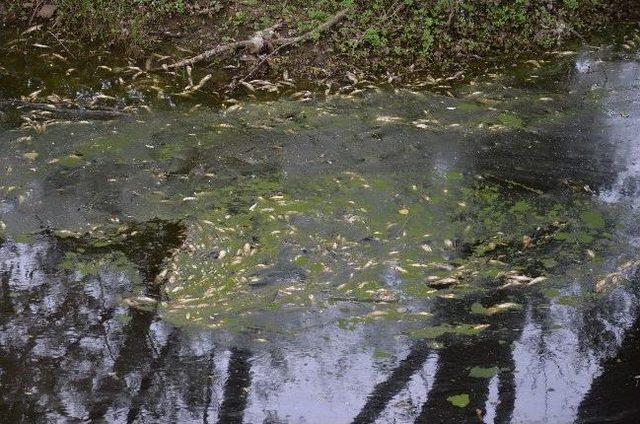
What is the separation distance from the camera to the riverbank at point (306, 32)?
9.42 meters

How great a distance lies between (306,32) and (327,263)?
4.66 meters

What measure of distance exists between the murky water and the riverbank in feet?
3.18

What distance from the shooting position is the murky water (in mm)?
4898

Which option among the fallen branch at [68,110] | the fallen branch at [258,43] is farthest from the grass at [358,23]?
the fallen branch at [68,110]

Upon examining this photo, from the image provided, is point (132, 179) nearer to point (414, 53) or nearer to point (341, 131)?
point (341, 131)

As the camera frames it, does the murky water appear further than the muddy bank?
No

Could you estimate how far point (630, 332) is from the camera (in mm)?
5449

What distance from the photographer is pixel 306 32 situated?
9812mm

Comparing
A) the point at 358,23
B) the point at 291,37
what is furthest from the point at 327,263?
the point at 358,23

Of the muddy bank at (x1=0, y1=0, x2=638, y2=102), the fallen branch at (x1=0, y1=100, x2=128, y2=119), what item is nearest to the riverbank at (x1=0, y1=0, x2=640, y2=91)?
the muddy bank at (x1=0, y1=0, x2=638, y2=102)

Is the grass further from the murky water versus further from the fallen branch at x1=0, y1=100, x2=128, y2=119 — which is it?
the fallen branch at x1=0, y1=100, x2=128, y2=119

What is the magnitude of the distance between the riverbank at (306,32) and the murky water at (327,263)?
971mm

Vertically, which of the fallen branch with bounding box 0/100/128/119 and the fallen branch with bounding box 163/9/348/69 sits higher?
the fallen branch with bounding box 163/9/348/69

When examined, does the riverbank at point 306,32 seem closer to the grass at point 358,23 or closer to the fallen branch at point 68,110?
the grass at point 358,23
